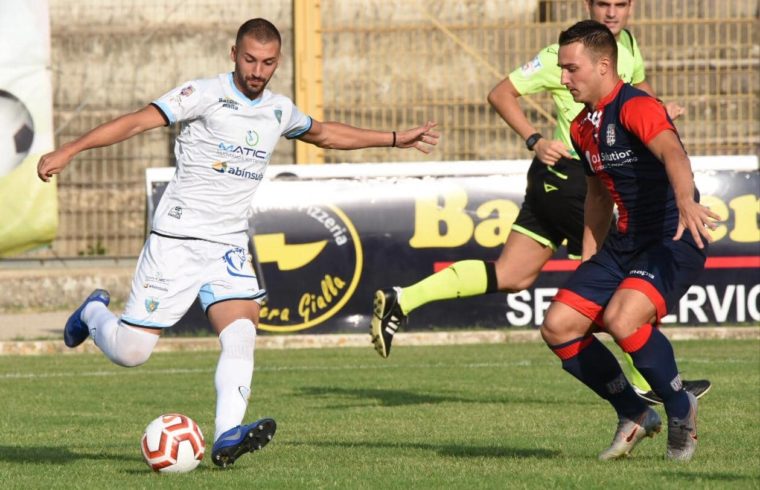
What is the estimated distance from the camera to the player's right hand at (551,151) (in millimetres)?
8375

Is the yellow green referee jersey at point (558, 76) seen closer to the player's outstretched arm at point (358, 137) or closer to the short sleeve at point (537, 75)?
the short sleeve at point (537, 75)

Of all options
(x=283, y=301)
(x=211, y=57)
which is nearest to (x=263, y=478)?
(x=283, y=301)

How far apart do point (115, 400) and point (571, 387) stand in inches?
121

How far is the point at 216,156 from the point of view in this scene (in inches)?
304

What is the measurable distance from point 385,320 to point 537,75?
6.20ft

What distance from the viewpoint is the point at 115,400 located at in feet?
35.7

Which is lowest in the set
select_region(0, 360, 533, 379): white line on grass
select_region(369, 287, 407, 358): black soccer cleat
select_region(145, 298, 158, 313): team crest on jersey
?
select_region(0, 360, 533, 379): white line on grass

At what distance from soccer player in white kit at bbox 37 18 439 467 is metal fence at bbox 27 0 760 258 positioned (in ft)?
33.2

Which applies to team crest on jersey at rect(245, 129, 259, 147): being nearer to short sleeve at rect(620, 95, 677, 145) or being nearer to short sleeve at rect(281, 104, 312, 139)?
short sleeve at rect(281, 104, 312, 139)

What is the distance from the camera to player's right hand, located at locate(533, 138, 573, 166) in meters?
8.38

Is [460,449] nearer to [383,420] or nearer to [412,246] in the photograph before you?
[383,420]

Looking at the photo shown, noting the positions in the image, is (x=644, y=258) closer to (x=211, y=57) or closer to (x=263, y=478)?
(x=263, y=478)

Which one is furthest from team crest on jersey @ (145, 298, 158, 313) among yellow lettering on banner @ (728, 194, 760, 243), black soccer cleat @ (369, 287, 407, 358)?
yellow lettering on banner @ (728, 194, 760, 243)

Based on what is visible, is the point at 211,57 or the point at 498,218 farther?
the point at 211,57
